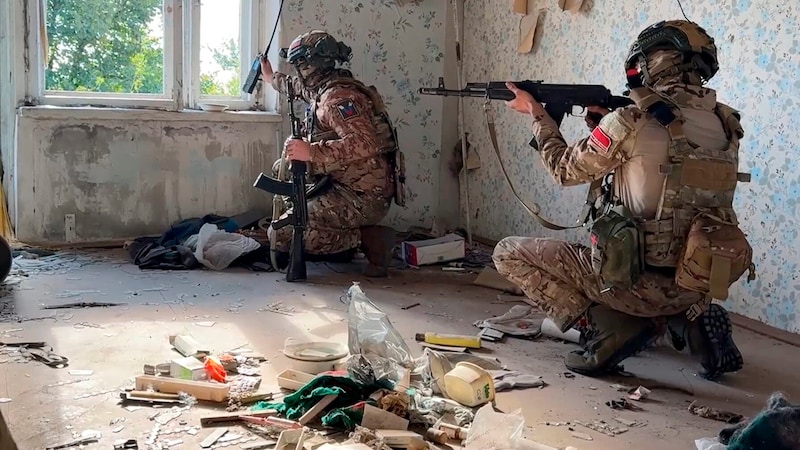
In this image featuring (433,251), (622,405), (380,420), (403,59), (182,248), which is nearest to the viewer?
(380,420)

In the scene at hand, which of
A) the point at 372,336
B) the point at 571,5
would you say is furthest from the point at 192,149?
the point at 372,336

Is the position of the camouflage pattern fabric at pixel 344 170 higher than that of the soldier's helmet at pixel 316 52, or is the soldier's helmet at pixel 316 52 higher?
the soldier's helmet at pixel 316 52

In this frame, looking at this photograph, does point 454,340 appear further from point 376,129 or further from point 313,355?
point 376,129

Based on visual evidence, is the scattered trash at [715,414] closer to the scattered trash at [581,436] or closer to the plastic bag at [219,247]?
the scattered trash at [581,436]

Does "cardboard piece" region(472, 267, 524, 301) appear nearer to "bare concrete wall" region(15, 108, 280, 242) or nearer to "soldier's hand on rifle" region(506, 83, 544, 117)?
"soldier's hand on rifle" region(506, 83, 544, 117)

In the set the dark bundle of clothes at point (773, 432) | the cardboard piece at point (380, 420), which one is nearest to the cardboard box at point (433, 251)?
the cardboard piece at point (380, 420)

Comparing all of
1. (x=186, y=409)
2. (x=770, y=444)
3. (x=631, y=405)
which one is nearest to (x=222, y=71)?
(x=186, y=409)

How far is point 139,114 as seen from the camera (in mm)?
5391

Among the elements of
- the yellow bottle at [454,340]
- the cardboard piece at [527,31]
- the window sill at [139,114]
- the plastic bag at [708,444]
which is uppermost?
the cardboard piece at [527,31]

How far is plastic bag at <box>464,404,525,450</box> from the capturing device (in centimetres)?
244

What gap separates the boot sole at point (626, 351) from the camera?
328 centimetres

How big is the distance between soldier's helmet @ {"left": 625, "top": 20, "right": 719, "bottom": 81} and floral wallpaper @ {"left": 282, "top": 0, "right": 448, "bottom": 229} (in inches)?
123

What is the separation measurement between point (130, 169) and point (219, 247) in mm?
999

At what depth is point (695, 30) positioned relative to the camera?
3.18 meters
